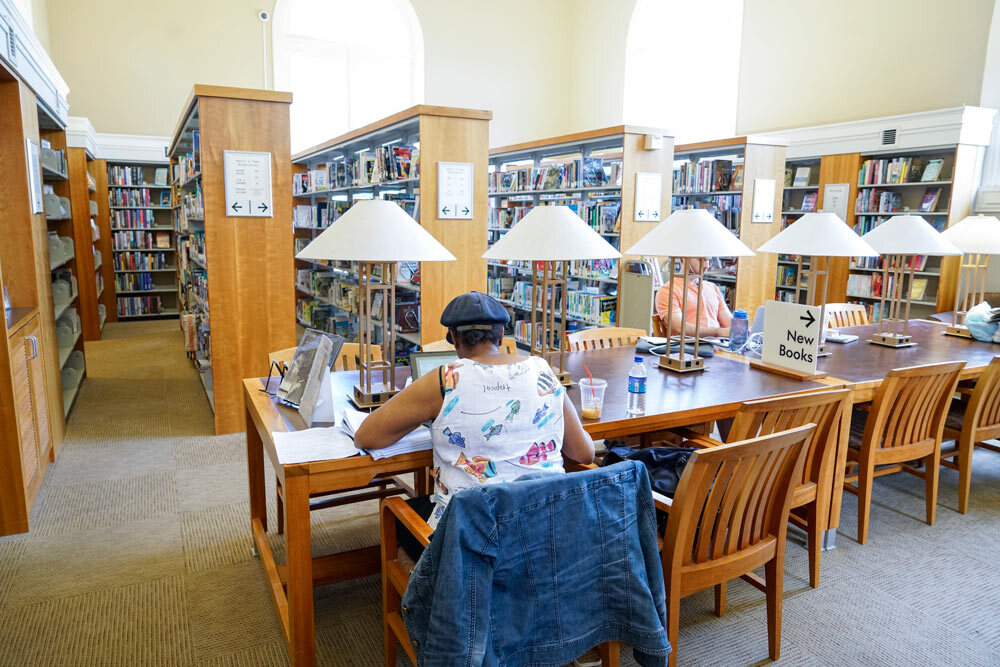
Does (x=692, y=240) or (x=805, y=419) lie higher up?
(x=692, y=240)

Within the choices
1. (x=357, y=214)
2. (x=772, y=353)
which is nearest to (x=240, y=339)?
(x=357, y=214)

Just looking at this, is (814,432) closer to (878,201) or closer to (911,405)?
(911,405)

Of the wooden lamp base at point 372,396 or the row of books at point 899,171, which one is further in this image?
the row of books at point 899,171

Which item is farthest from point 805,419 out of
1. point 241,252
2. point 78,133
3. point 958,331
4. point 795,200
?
point 78,133

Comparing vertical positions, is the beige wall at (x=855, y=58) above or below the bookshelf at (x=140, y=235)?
above

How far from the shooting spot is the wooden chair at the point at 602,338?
147 inches

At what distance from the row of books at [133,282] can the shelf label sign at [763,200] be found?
8228mm

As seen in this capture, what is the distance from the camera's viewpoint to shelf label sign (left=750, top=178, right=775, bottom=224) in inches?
249

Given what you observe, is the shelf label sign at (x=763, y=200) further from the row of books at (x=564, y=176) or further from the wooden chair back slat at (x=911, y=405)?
the wooden chair back slat at (x=911, y=405)

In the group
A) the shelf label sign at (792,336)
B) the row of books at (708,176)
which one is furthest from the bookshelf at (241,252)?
the row of books at (708,176)

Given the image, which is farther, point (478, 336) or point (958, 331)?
point (958, 331)

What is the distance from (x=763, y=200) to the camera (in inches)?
251

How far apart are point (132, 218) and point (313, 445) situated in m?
9.10

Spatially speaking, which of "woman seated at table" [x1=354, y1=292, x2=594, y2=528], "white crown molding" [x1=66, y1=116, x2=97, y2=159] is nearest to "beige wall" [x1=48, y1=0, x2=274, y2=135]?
"white crown molding" [x1=66, y1=116, x2=97, y2=159]
